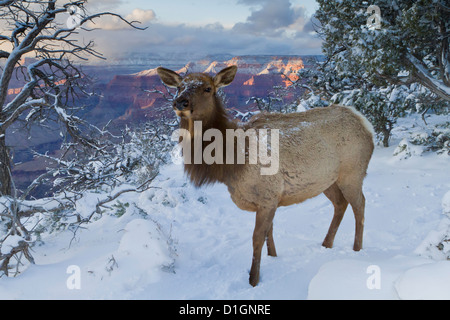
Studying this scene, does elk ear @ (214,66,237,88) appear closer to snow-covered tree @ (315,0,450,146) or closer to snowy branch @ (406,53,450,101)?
snow-covered tree @ (315,0,450,146)

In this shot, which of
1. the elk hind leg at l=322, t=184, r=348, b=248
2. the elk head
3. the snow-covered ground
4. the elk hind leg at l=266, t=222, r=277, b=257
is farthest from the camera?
the elk hind leg at l=322, t=184, r=348, b=248

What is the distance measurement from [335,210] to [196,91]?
315 cm

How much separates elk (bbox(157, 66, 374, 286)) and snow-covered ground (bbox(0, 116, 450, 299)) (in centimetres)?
50

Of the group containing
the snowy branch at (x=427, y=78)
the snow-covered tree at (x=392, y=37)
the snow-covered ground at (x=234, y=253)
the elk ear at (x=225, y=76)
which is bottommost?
the snow-covered ground at (x=234, y=253)

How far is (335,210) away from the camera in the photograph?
4996mm

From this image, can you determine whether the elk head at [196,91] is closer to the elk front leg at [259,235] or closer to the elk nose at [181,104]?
the elk nose at [181,104]

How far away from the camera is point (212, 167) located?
12.7 ft

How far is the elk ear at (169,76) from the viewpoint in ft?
12.7

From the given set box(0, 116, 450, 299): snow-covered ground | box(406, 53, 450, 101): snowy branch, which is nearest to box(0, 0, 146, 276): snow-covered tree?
box(0, 116, 450, 299): snow-covered ground

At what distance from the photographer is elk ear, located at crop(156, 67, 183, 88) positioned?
3.86 meters

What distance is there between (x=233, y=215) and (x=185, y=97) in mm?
3979

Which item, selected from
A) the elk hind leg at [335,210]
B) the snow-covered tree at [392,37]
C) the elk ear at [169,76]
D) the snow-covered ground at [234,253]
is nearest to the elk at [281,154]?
the elk ear at [169,76]

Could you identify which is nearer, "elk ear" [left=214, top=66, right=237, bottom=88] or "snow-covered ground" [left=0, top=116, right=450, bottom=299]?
"snow-covered ground" [left=0, top=116, right=450, bottom=299]

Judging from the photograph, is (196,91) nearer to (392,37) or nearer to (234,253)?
(234,253)
